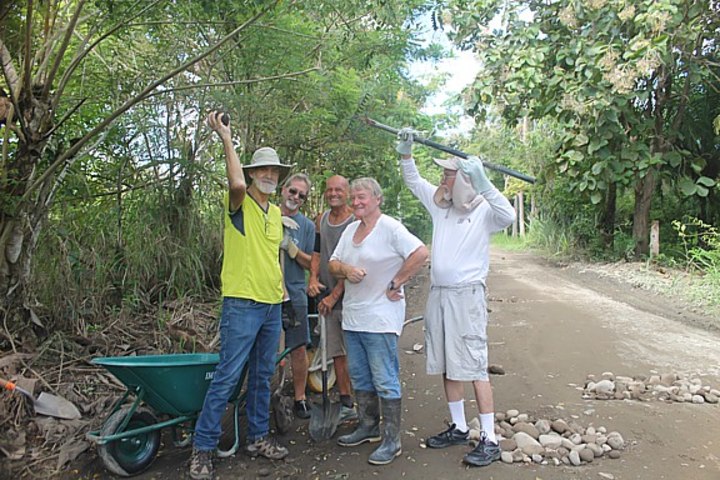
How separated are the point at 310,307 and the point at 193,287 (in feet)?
5.28

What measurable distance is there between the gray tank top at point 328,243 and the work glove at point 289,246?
26 centimetres

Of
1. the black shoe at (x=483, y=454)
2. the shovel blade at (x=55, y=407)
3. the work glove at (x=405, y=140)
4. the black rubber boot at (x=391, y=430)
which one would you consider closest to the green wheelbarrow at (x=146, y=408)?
the shovel blade at (x=55, y=407)

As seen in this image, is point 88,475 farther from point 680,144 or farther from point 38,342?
point 680,144

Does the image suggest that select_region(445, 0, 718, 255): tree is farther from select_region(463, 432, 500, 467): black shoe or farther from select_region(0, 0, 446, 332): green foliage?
select_region(463, 432, 500, 467): black shoe

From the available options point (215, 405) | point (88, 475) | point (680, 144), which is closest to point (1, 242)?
point (88, 475)

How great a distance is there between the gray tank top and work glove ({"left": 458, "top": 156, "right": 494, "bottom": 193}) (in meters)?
1.07

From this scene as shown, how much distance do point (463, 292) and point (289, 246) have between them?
133cm

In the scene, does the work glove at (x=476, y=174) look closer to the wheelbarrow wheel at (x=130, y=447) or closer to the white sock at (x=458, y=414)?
the white sock at (x=458, y=414)

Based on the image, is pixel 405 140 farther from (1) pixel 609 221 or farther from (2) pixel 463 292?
(1) pixel 609 221

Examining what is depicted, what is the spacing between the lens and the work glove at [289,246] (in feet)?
13.5

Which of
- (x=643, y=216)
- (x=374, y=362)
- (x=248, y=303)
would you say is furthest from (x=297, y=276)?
(x=643, y=216)

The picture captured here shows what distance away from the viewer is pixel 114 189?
5.69 meters

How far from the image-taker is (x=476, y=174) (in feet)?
11.5

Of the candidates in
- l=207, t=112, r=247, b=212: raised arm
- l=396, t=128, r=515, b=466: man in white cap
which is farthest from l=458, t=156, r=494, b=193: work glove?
l=207, t=112, r=247, b=212: raised arm
